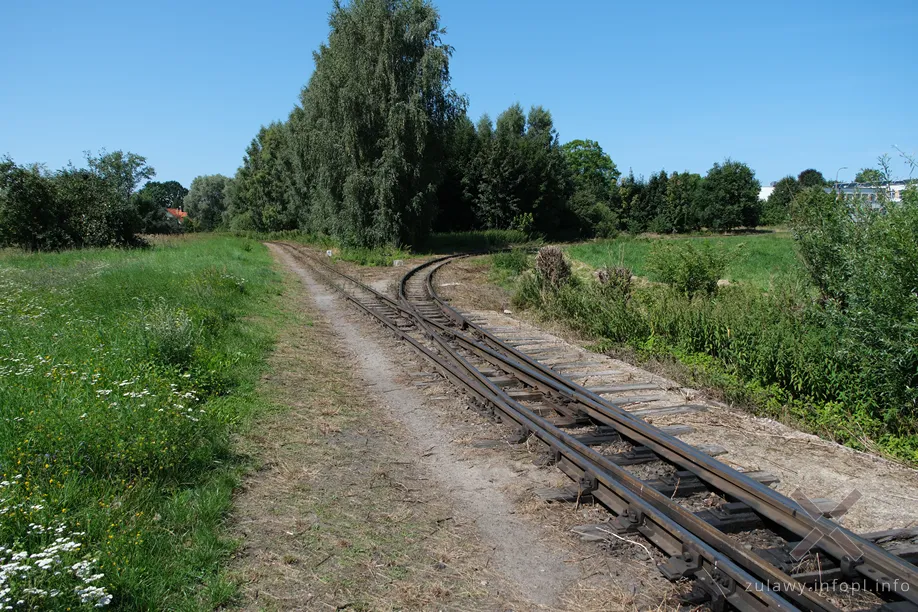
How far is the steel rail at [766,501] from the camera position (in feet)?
10.9

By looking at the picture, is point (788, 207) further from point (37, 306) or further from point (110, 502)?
point (37, 306)

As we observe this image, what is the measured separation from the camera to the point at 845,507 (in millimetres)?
4469

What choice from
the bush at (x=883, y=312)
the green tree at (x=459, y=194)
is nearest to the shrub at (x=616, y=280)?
the bush at (x=883, y=312)

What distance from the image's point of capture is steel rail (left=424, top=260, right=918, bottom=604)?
3.32 meters

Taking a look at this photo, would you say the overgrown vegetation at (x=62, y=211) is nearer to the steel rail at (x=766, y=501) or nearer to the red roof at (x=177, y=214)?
the steel rail at (x=766, y=501)

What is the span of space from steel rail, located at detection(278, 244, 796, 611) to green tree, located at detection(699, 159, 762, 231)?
66.6 m

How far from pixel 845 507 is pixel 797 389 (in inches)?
132

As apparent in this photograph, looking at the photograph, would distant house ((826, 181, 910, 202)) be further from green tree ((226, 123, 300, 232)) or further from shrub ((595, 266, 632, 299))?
green tree ((226, 123, 300, 232))

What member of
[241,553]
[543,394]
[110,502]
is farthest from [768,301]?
[110,502]

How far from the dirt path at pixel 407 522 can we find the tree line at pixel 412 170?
24694mm

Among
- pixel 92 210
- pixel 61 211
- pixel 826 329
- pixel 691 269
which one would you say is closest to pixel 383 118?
pixel 92 210

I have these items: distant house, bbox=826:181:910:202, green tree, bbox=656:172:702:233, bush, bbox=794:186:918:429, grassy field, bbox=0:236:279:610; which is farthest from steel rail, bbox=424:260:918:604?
green tree, bbox=656:172:702:233

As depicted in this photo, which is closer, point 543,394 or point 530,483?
point 530,483

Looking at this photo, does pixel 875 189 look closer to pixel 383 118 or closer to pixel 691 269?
pixel 691 269
